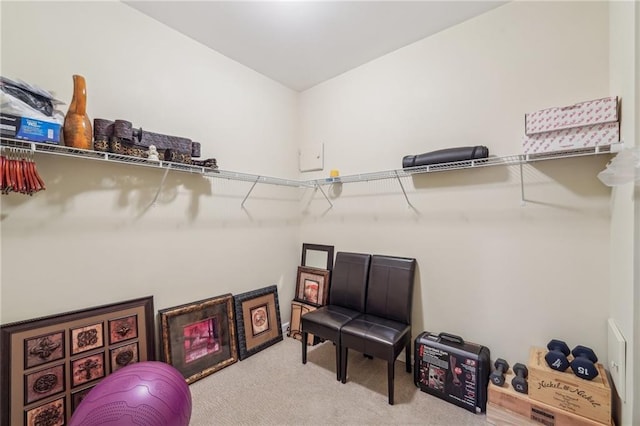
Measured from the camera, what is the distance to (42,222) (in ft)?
5.26

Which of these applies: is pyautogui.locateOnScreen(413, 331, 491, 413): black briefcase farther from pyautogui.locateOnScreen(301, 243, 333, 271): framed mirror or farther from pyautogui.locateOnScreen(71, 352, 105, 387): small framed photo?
pyautogui.locateOnScreen(71, 352, 105, 387): small framed photo

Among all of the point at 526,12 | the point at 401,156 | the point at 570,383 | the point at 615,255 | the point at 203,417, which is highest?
the point at 526,12

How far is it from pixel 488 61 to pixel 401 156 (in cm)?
94

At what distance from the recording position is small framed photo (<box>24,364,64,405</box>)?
1.47 meters

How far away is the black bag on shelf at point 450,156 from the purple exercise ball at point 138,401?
7.38ft

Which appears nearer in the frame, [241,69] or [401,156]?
[401,156]

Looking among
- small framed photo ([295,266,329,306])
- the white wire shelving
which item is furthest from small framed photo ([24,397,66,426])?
small framed photo ([295,266,329,306])

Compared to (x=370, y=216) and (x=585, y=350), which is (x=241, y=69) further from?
(x=585, y=350)

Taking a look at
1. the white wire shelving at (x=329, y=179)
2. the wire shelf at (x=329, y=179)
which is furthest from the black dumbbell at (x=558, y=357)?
the wire shelf at (x=329, y=179)

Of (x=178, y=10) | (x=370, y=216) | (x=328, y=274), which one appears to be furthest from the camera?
(x=328, y=274)

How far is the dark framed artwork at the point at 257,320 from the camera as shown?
247cm

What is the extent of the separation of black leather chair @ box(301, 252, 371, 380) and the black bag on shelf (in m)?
Result: 0.99

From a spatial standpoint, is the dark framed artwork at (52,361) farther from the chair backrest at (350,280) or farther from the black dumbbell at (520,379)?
the black dumbbell at (520,379)

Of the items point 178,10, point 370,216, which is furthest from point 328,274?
point 178,10
